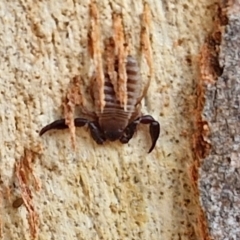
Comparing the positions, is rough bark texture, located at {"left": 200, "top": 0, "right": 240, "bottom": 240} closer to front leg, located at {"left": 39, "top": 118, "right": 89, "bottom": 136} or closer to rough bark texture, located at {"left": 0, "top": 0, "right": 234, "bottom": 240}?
rough bark texture, located at {"left": 0, "top": 0, "right": 234, "bottom": 240}

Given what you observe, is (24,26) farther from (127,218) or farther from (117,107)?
A: (127,218)

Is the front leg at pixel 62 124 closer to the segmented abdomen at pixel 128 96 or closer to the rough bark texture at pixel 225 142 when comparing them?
the segmented abdomen at pixel 128 96

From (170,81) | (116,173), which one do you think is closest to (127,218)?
(116,173)

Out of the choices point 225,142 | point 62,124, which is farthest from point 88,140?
point 225,142

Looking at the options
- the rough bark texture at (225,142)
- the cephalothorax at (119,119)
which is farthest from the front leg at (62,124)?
the rough bark texture at (225,142)

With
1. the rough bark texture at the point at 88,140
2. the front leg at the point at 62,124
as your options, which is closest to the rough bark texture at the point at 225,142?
the rough bark texture at the point at 88,140

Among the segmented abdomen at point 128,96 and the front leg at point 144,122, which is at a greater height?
the segmented abdomen at point 128,96

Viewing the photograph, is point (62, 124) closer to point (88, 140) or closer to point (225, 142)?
point (88, 140)

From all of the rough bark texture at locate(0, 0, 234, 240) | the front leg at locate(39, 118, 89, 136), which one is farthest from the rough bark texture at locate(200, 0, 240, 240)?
the front leg at locate(39, 118, 89, 136)
